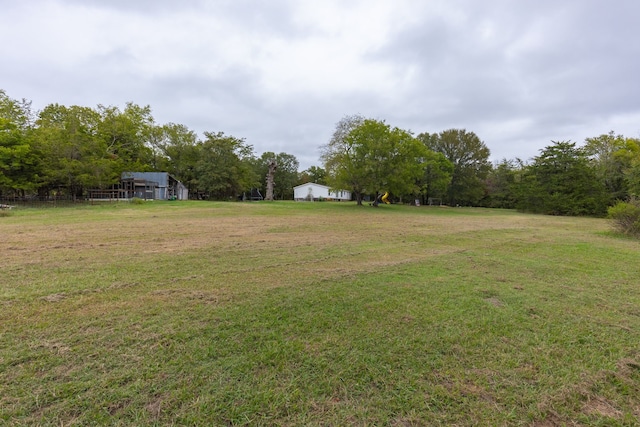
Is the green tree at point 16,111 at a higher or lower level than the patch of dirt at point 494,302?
higher

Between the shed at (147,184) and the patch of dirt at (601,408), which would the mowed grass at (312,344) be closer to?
the patch of dirt at (601,408)

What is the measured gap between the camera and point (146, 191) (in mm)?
31703

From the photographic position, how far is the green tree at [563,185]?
24828 mm

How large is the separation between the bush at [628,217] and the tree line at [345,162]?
4852 mm

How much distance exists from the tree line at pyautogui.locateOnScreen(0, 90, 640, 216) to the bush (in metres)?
4.85

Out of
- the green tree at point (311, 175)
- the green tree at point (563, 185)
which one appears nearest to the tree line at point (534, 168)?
the green tree at point (563, 185)

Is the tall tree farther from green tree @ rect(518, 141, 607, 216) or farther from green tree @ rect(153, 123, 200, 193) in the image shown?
green tree @ rect(153, 123, 200, 193)

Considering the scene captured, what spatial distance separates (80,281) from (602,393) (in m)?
5.85

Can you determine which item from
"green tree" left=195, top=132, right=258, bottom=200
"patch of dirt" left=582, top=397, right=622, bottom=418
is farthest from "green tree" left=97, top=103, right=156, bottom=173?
"patch of dirt" left=582, top=397, right=622, bottom=418

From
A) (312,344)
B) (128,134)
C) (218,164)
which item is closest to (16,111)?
(128,134)

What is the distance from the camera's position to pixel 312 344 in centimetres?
258

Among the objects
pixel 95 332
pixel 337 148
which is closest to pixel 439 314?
pixel 95 332

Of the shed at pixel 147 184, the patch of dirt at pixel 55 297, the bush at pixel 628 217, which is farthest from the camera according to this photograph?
the shed at pixel 147 184

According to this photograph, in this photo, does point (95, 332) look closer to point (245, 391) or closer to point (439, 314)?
point (245, 391)
